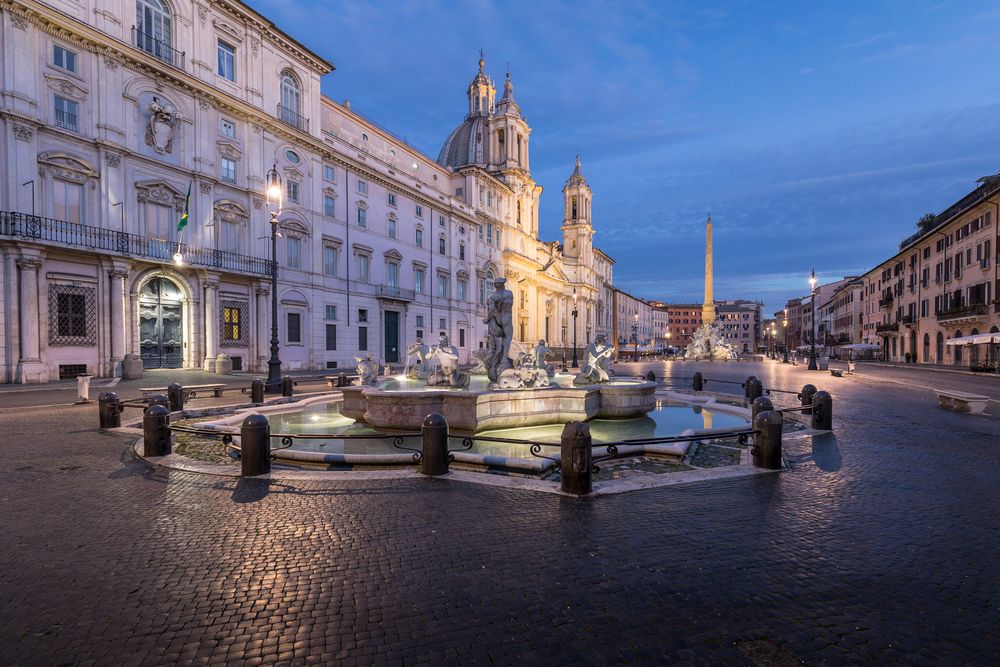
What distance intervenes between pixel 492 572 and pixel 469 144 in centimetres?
7088

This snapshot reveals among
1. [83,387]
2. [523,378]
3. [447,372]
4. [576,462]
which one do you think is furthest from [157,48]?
[576,462]

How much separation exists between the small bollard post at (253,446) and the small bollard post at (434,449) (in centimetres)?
223

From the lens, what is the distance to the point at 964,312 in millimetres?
38594

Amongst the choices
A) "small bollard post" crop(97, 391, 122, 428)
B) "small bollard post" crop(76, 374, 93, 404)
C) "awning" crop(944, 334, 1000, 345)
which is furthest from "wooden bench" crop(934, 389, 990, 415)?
"small bollard post" crop(76, 374, 93, 404)

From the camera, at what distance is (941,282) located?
146 feet

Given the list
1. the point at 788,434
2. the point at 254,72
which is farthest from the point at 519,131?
the point at 788,434

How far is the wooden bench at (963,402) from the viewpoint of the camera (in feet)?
44.5

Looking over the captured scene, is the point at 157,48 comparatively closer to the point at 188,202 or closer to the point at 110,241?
the point at 188,202

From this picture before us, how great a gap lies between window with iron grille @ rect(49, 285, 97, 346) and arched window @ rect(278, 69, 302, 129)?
1650cm

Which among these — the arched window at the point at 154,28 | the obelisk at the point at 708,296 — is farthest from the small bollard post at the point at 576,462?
the obelisk at the point at 708,296

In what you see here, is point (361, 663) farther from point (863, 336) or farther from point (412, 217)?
point (863, 336)

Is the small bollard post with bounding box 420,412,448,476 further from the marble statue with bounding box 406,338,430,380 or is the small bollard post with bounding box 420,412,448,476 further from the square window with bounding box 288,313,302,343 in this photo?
the square window with bounding box 288,313,302,343

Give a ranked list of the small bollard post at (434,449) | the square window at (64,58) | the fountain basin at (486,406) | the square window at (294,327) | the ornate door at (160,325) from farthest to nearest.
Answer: the square window at (294,327)
the ornate door at (160,325)
the square window at (64,58)
the fountain basin at (486,406)
the small bollard post at (434,449)

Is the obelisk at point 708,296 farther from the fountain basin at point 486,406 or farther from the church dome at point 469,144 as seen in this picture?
the fountain basin at point 486,406
